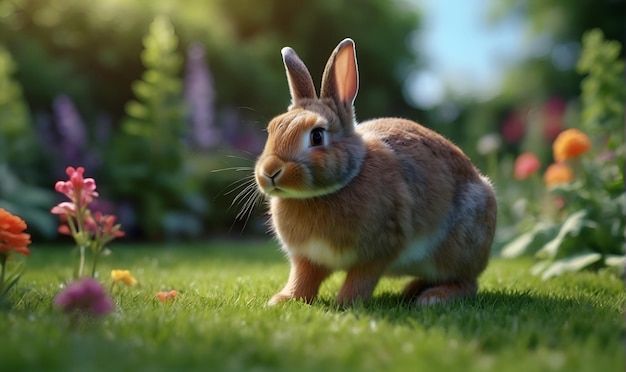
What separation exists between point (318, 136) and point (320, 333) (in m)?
1.06

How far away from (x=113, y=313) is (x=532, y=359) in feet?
5.72

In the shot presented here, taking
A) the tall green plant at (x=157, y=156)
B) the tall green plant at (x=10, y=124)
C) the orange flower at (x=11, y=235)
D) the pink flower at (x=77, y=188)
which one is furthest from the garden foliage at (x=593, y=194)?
the tall green plant at (x=10, y=124)

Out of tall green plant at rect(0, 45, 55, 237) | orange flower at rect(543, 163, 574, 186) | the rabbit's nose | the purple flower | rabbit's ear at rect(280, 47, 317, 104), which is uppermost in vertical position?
rabbit's ear at rect(280, 47, 317, 104)

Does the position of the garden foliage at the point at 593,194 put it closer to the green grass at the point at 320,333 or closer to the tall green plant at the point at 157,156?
the green grass at the point at 320,333

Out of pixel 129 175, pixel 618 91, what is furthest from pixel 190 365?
pixel 129 175

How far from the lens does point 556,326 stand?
260 centimetres

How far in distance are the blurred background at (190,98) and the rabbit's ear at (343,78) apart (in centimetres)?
62

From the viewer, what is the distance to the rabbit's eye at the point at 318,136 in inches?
122

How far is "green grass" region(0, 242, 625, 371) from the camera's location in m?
2.02

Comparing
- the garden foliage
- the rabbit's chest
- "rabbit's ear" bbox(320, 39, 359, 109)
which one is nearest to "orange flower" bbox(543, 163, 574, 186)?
the garden foliage

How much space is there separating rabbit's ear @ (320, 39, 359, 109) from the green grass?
43.0 inches

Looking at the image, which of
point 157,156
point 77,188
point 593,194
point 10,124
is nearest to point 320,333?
point 77,188

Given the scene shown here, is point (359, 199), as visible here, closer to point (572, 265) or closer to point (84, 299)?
point (84, 299)

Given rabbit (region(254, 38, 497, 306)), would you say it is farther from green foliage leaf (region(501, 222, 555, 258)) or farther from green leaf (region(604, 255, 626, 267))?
green foliage leaf (region(501, 222, 555, 258))
